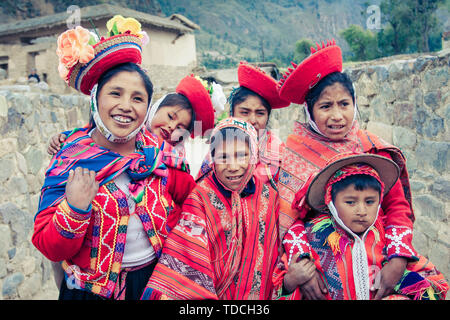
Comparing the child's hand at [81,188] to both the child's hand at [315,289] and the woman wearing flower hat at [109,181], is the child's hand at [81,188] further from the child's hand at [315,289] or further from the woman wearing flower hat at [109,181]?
the child's hand at [315,289]

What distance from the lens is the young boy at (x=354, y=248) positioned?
1.71 meters

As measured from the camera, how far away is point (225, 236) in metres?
1.90

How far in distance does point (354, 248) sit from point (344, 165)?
1.42ft

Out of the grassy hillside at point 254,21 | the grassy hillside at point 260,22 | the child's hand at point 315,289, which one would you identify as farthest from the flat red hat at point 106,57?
the grassy hillside at point 260,22

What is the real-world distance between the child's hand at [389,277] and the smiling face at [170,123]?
1.58 metres

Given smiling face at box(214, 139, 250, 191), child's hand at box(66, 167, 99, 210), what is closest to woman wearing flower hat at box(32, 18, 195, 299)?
child's hand at box(66, 167, 99, 210)

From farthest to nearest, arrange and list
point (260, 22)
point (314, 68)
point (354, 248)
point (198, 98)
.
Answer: point (260, 22) < point (198, 98) < point (314, 68) < point (354, 248)

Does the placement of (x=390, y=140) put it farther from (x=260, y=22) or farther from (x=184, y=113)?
(x=260, y=22)

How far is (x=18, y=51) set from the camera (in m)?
15.8

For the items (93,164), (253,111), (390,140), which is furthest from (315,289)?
(390,140)

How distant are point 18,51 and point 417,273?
18447 mm

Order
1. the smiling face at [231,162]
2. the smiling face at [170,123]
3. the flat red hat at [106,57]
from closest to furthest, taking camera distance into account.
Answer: the flat red hat at [106,57] → the smiling face at [231,162] → the smiling face at [170,123]

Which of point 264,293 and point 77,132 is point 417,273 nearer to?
point 264,293
